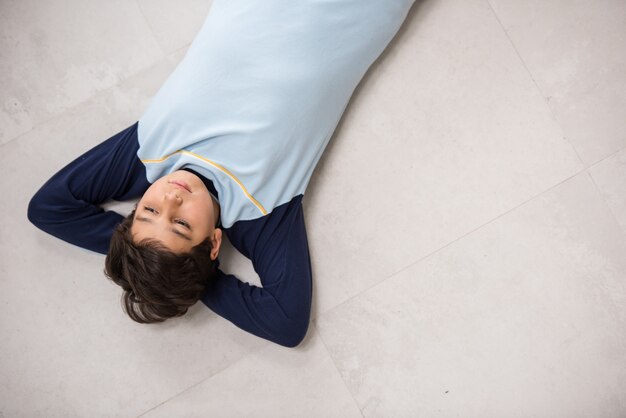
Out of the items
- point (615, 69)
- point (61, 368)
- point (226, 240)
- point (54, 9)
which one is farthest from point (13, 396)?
point (615, 69)

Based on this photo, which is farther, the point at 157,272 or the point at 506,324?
the point at 506,324

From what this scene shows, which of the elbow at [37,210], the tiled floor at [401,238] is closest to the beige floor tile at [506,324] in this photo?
the tiled floor at [401,238]

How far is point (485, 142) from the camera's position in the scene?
1.15m

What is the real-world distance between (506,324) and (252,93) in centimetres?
79

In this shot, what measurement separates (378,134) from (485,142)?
0.26 metres

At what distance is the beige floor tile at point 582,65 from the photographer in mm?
1148

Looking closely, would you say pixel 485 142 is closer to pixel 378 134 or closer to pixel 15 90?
pixel 378 134

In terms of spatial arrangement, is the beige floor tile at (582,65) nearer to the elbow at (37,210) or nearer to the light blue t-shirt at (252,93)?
the light blue t-shirt at (252,93)

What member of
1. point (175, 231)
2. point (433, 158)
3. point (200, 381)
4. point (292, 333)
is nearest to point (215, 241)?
point (175, 231)

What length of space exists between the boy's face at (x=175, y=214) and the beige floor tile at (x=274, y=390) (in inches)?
15.1

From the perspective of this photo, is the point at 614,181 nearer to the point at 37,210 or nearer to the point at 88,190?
the point at 88,190

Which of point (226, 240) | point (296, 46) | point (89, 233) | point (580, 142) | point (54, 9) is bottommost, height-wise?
Answer: point (580, 142)

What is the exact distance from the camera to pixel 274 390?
1143mm

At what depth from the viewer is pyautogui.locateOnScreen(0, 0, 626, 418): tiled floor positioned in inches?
44.7
